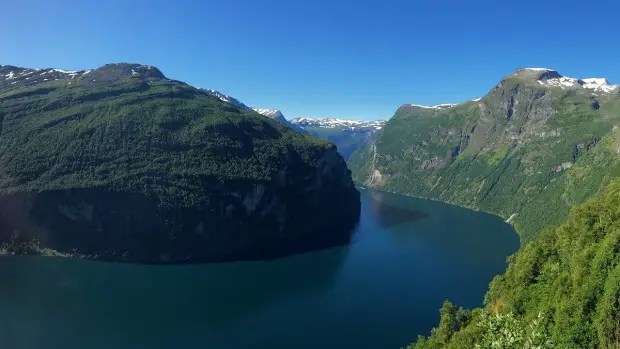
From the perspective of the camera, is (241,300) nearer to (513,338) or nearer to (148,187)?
(148,187)

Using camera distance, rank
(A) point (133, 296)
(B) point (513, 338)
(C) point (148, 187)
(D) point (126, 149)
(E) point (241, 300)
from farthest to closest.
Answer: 1. (D) point (126, 149)
2. (C) point (148, 187)
3. (A) point (133, 296)
4. (E) point (241, 300)
5. (B) point (513, 338)

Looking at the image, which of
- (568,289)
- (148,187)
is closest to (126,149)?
(148,187)

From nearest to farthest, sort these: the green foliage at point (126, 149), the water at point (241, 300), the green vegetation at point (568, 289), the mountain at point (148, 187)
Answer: the green vegetation at point (568, 289), the water at point (241, 300), the mountain at point (148, 187), the green foliage at point (126, 149)

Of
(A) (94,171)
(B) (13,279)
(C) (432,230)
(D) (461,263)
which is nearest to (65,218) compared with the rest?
(A) (94,171)

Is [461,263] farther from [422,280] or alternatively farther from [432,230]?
[432,230]

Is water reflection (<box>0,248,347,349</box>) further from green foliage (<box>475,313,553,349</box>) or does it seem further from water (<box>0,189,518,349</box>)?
green foliage (<box>475,313,553,349</box>)

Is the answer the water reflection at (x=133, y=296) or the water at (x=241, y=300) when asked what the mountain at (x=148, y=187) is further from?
the water reflection at (x=133, y=296)

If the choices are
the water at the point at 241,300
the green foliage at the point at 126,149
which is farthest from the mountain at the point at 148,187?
the water at the point at 241,300
